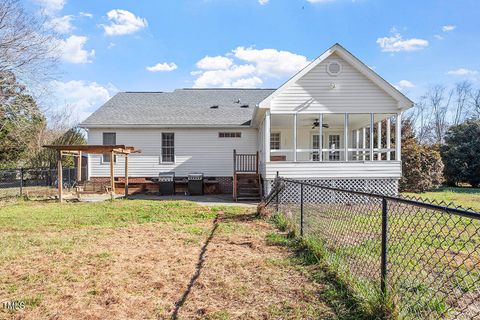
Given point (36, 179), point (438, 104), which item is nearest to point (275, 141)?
point (36, 179)

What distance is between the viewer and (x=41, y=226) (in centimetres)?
735

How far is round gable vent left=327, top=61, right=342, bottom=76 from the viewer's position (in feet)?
37.8

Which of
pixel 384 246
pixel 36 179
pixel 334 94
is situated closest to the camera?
pixel 384 246

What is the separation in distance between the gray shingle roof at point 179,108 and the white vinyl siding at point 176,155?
0.52 m

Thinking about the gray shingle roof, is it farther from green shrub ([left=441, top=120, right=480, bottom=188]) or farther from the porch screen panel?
green shrub ([left=441, top=120, right=480, bottom=188])

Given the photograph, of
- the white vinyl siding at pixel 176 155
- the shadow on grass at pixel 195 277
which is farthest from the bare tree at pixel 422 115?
the shadow on grass at pixel 195 277

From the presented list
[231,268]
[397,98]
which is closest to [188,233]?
[231,268]

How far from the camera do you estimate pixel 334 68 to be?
37.9ft

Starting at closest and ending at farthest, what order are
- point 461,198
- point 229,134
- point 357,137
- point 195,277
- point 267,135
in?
point 195,277, point 267,135, point 461,198, point 229,134, point 357,137

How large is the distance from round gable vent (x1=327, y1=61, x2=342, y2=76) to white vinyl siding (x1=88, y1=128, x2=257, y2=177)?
6548 millimetres

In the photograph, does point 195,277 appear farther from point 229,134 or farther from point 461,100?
point 461,100

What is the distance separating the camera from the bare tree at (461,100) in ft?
137

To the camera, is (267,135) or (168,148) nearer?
(267,135)

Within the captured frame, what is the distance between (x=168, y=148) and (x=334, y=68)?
8843mm
